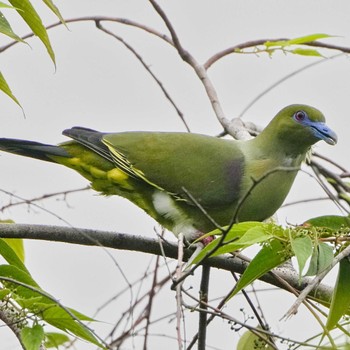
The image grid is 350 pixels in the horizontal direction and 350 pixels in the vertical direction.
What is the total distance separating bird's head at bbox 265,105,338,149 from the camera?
322 centimetres

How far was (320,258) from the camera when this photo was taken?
1461mm

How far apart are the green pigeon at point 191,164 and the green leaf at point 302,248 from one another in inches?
63.8

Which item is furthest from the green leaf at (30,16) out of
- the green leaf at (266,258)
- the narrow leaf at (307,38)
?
the narrow leaf at (307,38)

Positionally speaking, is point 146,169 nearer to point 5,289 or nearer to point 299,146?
point 299,146

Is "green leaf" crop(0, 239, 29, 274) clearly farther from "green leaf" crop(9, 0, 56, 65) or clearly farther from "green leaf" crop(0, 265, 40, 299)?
"green leaf" crop(9, 0, 56, 65)

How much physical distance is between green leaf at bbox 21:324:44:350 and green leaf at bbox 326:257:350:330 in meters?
0.51

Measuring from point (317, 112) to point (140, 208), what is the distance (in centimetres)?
78

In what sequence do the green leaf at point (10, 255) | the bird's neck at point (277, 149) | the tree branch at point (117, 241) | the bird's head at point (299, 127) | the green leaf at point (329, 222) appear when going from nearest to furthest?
the green leaf at point (329, 222), the green leaf at point (10, 255), the tree branch at point (117, 241), the bird's head at point (299, 127), the bird's neck at point (277, 149)

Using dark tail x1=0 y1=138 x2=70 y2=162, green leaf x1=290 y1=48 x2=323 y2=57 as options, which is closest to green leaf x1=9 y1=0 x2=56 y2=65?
green leaf x1=290 y1=48 x2=323 y2=57

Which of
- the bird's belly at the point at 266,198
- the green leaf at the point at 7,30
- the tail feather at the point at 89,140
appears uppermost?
the tail feather at the point at 89,140

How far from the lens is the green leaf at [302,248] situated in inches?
53.9


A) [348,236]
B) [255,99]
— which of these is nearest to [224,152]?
[255,99]

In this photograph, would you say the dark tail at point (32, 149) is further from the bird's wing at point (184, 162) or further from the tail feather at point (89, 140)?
the bird's wing at point (184, 162)

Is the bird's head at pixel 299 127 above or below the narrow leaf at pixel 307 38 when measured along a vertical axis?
above
